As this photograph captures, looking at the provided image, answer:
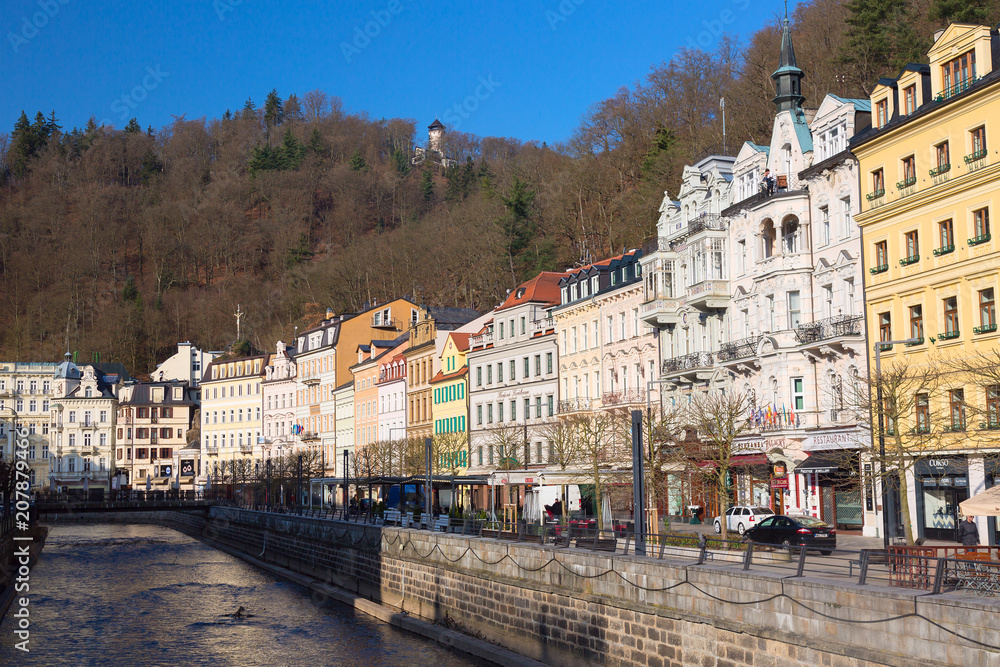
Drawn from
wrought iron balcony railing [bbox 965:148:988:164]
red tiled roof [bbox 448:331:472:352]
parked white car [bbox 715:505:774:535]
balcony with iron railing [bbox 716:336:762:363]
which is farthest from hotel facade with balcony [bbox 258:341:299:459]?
wrought iron balcony railing [bbox 965:148:988:164]

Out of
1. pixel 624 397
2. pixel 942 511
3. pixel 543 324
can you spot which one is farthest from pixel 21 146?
pixel 942 511

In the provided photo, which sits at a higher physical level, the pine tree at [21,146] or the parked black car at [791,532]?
the pine tree at [21,146]

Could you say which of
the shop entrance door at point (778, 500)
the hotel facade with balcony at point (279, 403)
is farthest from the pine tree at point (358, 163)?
the shop entrance door at point (778, 500)

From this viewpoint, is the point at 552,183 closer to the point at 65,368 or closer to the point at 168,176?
the point at 65,368

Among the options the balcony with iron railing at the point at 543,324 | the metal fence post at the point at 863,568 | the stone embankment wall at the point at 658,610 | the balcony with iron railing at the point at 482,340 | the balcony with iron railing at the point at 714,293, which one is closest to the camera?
the stone embankment wall at the point at 658,610

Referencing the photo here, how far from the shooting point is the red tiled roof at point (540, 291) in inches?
2744

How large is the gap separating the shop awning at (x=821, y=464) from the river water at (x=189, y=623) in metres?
16.6

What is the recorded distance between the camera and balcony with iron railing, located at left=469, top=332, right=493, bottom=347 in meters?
74.1

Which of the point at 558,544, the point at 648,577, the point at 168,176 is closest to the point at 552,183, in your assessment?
the point at 558,544

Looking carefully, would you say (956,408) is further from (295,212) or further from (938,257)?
(295,212)

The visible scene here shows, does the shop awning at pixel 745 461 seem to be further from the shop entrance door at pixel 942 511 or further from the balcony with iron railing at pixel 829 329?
the shop entrance door at pixel 942 511

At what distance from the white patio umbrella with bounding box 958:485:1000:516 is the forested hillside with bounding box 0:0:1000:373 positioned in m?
44.0

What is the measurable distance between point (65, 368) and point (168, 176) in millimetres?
33754

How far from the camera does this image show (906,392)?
3700cm
